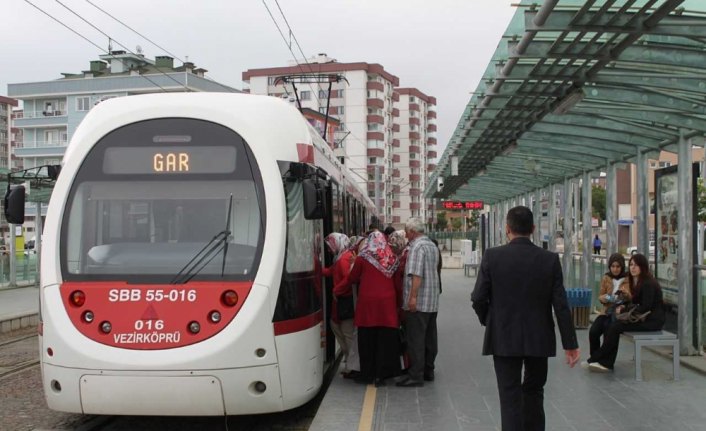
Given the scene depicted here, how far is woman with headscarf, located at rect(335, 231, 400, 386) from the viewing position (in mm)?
8039

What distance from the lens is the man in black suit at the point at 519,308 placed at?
529 centimetres

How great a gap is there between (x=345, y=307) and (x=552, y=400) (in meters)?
2.40

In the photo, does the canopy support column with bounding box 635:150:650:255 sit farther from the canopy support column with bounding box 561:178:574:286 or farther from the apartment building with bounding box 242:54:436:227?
the apartment building with bounding box 242:54:436:227

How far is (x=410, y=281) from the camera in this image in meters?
8.13

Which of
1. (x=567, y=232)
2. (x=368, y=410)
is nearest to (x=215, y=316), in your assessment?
(x=368, y=410)

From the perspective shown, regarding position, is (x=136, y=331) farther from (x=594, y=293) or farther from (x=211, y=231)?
(x=594, y=293)

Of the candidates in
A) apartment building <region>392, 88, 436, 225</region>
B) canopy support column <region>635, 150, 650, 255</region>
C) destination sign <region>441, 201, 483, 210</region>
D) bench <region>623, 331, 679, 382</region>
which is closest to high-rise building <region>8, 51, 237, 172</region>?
destination sign <region>441, 201, 483, 210</region>

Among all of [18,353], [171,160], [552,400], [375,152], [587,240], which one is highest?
[375,152]

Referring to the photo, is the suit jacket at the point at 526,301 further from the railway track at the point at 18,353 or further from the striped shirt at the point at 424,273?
the railway track at the point at 18,353

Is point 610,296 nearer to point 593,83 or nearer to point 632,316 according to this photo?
point 632,316

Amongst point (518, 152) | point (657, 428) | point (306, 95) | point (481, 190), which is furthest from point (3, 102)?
point (657, 428)

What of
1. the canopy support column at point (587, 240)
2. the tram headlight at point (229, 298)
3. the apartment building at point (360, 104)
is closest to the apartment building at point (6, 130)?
the apartment building at point (360, 104)

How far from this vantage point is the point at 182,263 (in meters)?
6.52

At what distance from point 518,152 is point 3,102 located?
386 feet
